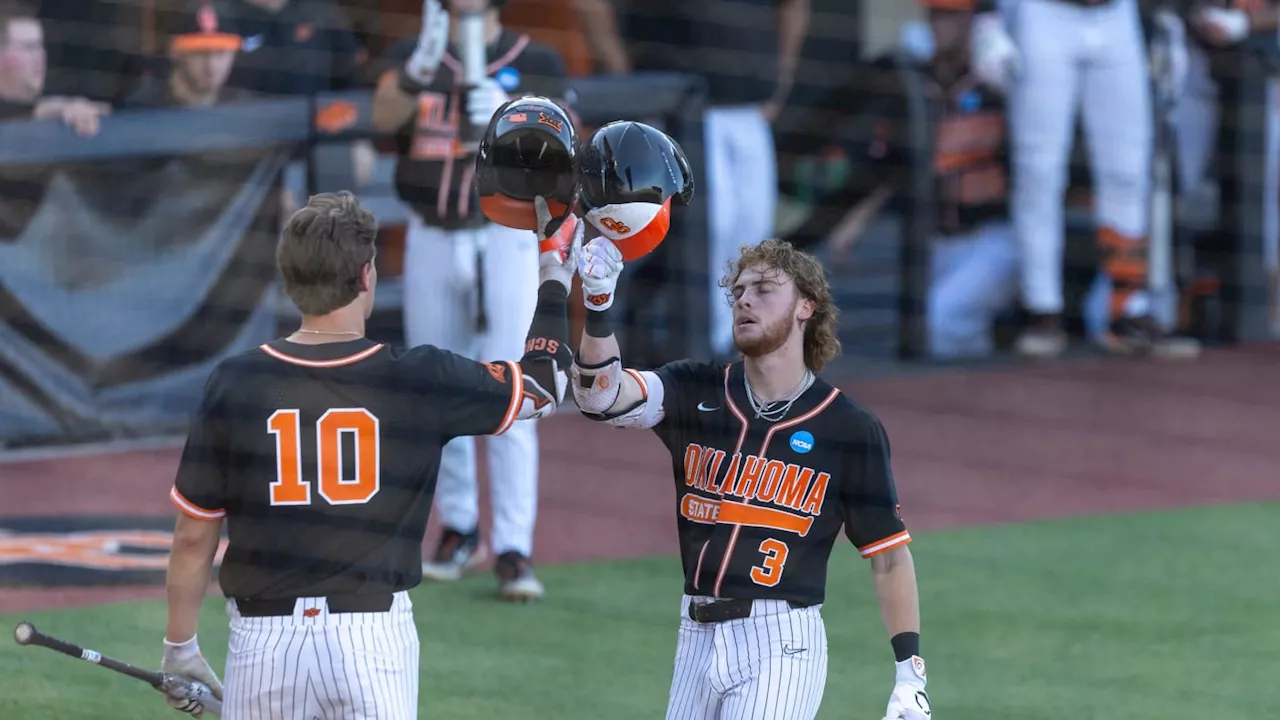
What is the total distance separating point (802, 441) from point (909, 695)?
54 centimetres

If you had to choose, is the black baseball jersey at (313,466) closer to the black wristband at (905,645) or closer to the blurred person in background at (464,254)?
the black wristband at (905,645)

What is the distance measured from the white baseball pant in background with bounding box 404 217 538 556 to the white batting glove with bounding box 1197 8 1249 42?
5.40 metres

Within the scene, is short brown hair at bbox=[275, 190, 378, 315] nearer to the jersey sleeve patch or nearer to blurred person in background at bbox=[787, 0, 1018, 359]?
the jersey sleeve patch

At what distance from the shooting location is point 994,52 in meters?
8.71

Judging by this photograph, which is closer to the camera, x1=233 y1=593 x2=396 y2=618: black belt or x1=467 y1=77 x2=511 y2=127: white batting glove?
x1=233 y1=593 x2=396 y2=618: black belt

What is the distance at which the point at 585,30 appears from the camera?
30.2 ft

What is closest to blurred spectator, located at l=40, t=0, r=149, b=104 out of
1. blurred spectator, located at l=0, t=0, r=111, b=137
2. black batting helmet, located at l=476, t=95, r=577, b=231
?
blurred spectator, located at l=0, t=0, r=111, b=137

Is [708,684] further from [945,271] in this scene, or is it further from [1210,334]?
[1210,334]

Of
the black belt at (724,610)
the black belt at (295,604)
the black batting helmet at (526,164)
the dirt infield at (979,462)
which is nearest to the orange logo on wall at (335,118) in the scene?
the dirt infield at (979,462)

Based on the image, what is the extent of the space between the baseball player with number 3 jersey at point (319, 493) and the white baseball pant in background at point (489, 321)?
230 cm

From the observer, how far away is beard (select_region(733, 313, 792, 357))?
3.55 meters

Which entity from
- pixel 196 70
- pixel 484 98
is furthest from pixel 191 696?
pixel 196 70

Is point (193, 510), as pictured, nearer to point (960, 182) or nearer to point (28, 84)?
point (28, 84)

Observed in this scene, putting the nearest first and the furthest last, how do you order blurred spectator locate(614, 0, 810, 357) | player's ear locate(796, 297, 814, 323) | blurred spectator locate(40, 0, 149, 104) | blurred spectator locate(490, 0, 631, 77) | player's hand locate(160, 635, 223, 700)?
player's hand locate(160, 635, 223, 700), player's ear locate(796, 297, 814, 323), blurred spectator locate(40, 0, 149, 104), blurred spectator locate(614, 0, 810, 357), blurred spectator locate(490, 0, 631, 77)
